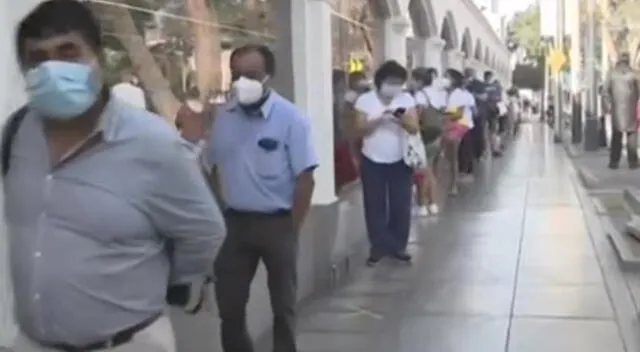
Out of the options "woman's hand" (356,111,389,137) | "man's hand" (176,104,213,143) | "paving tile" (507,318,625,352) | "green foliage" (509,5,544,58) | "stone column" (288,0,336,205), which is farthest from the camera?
"green foliage" (509,5,544,58)

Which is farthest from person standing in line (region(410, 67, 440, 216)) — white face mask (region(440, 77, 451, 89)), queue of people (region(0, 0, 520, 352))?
queue of people (region(0, 0, 520, 352))

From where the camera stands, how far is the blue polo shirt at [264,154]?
640 centimetres

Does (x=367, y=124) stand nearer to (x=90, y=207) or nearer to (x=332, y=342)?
(x=332, y=342)

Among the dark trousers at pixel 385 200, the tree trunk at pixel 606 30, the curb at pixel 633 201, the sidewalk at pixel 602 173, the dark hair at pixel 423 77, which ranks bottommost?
the sidewalk at pixel 602 173

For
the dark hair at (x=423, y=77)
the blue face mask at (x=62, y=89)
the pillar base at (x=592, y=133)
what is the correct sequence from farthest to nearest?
1. the pillar base at (x=592, y=133)
2. the dark hair at (x=423, y=77)
3. the blue face mask at (x=62, y=89)

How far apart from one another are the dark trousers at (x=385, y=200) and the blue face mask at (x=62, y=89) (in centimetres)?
740

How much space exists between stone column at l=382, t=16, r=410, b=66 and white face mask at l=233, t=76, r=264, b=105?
28.1 feet

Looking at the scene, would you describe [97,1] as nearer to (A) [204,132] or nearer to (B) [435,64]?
(A) [204,132]

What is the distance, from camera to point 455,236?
517 inches

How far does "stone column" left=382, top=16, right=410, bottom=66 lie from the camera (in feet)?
48.6

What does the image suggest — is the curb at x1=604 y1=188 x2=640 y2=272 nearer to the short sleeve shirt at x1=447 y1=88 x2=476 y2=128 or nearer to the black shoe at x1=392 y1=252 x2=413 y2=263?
the black shoe at x1=392 y1=252 x2=413 y2=263

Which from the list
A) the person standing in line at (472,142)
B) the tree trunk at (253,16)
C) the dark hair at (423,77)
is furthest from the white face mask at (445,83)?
the tree trunk at (253,16)

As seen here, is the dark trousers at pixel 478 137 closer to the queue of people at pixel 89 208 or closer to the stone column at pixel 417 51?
the stone column at pixel 417 51

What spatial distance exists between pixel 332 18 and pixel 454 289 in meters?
3.02
